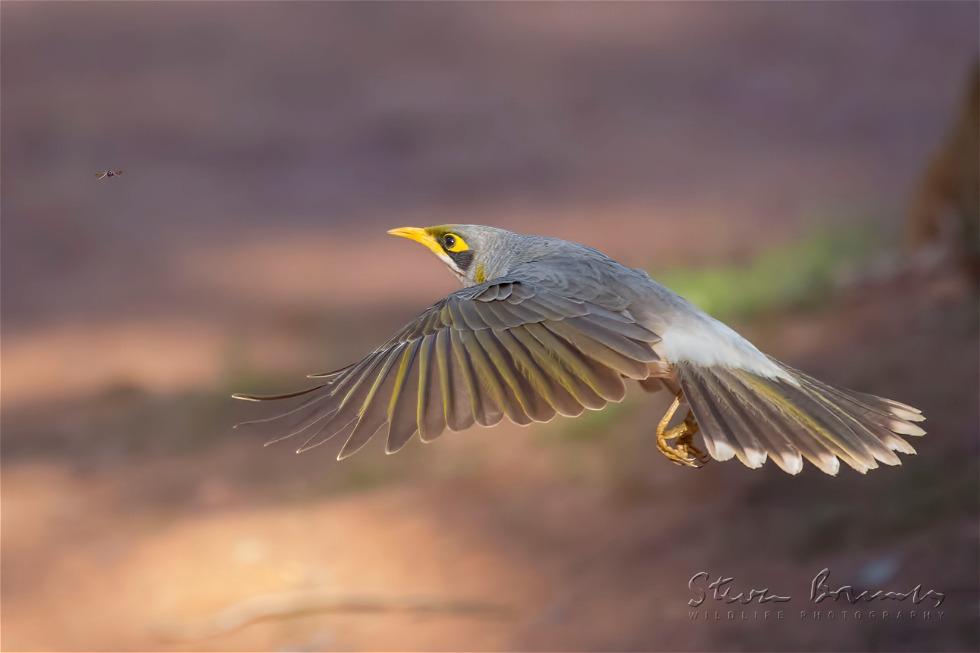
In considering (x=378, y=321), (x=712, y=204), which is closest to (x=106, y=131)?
(x=378, y=321)

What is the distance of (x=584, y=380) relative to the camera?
12.1 feet

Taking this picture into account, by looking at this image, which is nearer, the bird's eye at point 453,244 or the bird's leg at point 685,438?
the bird's leg at point 685,438

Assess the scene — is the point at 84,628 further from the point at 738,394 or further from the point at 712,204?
the point at 712,204

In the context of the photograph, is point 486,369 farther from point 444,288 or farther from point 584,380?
point 444,288

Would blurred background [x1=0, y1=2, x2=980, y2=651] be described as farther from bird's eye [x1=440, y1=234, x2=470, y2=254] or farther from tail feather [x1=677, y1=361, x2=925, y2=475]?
bird's eye [x1=440, y1=234, x2=470, y2=254]

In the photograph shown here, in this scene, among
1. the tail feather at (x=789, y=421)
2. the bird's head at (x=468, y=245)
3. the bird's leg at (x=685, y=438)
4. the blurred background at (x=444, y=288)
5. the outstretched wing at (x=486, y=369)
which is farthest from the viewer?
the blurred background at (x=444, y=288)

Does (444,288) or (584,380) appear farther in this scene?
(444,288)

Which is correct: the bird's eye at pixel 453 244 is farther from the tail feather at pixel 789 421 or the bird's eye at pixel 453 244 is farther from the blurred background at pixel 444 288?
the blurred background at pixel 444 288

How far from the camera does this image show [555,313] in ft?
13.0

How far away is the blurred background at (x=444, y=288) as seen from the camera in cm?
597

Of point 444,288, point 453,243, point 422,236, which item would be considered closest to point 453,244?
point 453,243

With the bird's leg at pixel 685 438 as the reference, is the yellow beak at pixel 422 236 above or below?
above

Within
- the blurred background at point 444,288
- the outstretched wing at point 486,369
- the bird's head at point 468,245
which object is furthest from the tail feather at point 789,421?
the blurred background at point 444,288

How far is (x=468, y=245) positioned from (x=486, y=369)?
125cm
